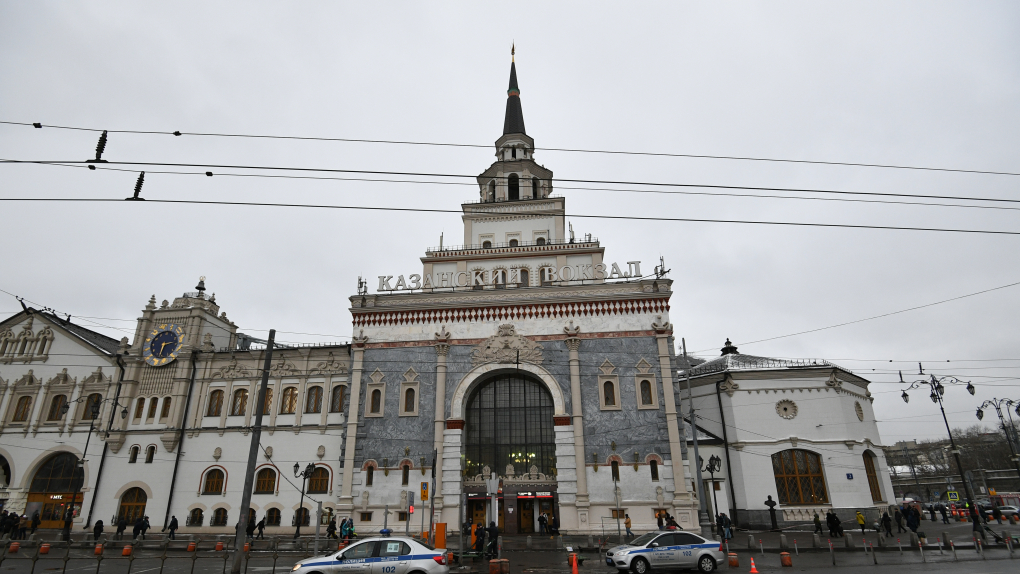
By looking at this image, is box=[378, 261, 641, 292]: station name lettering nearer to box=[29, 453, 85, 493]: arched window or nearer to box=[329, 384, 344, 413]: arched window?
box=[329, 384, 344, 413]: arched window

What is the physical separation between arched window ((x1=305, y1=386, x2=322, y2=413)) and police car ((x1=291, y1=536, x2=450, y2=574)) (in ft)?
70.0

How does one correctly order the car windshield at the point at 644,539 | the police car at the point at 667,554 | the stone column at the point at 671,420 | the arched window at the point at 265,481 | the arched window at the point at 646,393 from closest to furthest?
the police car at the point at 667,554 → the car windshield at the point at 644,539 → the stone column at the point at 671,420 → the arched window at the point at 646,393 → the arched window at the point at 265,481

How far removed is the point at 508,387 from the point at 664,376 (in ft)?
31.8

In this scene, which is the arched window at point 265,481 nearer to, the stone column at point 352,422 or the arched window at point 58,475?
the stone column at point 352,422

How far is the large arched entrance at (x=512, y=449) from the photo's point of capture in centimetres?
3216

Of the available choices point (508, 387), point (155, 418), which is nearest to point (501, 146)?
point (508, 387)

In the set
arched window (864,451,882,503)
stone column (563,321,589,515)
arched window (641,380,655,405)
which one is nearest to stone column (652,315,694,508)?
arched window (641,380,655,405)

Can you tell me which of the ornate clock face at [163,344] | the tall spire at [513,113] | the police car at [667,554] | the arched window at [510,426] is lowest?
the police car at [667,554]

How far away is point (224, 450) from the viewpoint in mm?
35375

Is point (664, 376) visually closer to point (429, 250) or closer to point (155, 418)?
point (429, 250)

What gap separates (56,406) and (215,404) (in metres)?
11.7

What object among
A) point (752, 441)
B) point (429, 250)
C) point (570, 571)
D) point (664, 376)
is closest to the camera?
point (570, 571)

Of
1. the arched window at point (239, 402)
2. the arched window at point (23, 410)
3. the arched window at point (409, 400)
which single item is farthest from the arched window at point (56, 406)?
the arched window at point (409, 400)

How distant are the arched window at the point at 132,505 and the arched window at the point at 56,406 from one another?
800 cm
